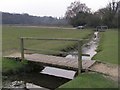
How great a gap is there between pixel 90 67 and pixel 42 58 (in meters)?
3.28

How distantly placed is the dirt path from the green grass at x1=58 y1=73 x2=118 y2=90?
0.51 m

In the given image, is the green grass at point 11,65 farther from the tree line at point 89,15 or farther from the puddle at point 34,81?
the tree line at point 89,15

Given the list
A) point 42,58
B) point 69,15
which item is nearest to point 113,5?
point 69,15

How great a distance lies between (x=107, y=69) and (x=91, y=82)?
2.08 metres

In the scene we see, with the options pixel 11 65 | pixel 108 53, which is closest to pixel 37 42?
pixel 108 53

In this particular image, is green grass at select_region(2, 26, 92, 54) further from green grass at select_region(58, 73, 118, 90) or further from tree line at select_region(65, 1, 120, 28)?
tree line at select_region(65, 1, 120, 28)

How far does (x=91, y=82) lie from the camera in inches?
358

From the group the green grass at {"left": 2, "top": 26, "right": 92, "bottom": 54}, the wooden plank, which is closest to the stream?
the wooden plank

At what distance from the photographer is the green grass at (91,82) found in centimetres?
873

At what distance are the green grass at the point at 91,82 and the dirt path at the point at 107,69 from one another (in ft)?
1.67

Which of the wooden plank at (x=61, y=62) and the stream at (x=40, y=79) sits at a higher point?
the wooden plank at (x=61, y=62)

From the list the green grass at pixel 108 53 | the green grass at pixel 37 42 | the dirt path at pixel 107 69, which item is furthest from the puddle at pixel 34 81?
the green grass at pixel 37 42

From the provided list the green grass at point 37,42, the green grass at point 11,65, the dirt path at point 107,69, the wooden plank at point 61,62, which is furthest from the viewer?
the green grass at point 37,42

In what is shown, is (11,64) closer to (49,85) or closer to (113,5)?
(49,85)
